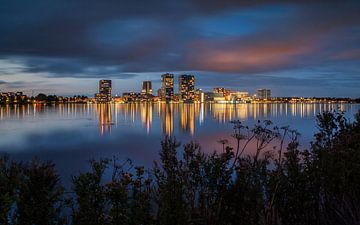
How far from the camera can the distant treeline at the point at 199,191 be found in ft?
18.8

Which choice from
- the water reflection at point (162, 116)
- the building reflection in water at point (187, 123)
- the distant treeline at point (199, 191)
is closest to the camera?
the distant treeline at point (199, 191)

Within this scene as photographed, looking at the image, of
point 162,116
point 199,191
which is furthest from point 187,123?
point 199,191

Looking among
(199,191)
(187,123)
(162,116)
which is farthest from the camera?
(162,116)

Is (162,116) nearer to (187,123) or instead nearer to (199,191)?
(187,123)

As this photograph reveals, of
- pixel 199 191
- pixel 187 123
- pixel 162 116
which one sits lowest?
pixel 187 123

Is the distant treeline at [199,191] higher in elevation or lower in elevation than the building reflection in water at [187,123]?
higher

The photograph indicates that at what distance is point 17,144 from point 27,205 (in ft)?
106

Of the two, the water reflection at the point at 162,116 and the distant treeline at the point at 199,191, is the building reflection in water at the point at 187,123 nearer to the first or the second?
the water reflection at the point at 162,116

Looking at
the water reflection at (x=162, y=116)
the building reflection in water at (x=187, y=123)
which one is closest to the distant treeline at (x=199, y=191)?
the water reflection at (x=162, y=116)

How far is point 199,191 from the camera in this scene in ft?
22.9

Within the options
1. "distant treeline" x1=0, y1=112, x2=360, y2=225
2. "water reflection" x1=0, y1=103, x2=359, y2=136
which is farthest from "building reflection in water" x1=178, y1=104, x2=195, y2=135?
"distant treeline" x1=0, y1=112, x2=360, y2=225

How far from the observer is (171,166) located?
22.3ft

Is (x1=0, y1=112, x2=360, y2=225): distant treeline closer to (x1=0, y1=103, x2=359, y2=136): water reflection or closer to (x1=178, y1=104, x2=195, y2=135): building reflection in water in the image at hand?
(x1=0, y1=103, x2=359, y2=136): water reflection

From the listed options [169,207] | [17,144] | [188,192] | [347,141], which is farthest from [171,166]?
[17,144]
